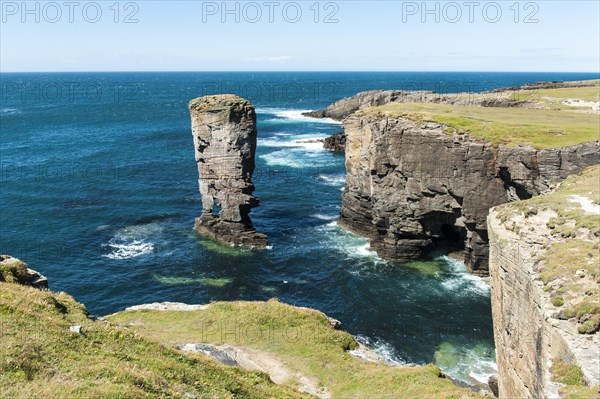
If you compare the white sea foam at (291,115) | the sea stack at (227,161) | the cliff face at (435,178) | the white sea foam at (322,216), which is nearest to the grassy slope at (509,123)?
the cliff face at (435,178)

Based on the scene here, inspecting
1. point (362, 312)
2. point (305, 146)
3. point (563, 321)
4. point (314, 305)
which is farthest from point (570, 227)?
point (305, 146)

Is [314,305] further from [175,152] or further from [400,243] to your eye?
[175,152]

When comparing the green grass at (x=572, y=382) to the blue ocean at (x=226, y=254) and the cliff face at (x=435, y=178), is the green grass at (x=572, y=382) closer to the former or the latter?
the blue ocean at (x=226, y=254)

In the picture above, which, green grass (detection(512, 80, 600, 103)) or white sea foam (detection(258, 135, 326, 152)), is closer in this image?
green grass (detection(512, 80, 600, 103))

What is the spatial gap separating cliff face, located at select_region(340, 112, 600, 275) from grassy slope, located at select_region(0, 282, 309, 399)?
3028 cm

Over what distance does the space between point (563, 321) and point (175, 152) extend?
90687 mm

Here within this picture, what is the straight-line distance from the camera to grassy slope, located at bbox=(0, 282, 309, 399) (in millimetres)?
13414

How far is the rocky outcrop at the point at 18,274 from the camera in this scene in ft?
74.9

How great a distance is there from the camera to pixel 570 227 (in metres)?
24.5

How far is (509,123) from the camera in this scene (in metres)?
47.1

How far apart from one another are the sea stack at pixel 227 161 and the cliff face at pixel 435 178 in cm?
1249

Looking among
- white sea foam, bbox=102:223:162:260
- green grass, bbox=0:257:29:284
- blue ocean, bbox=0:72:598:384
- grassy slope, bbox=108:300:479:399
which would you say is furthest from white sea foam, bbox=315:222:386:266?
green grass, bbox=0:257:29:284

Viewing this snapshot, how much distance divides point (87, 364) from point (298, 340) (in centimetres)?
1607

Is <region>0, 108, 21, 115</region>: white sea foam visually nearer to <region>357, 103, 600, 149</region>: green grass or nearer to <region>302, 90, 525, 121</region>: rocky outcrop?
<region>302, 90, 525, 121</region>: rocky outcrop
